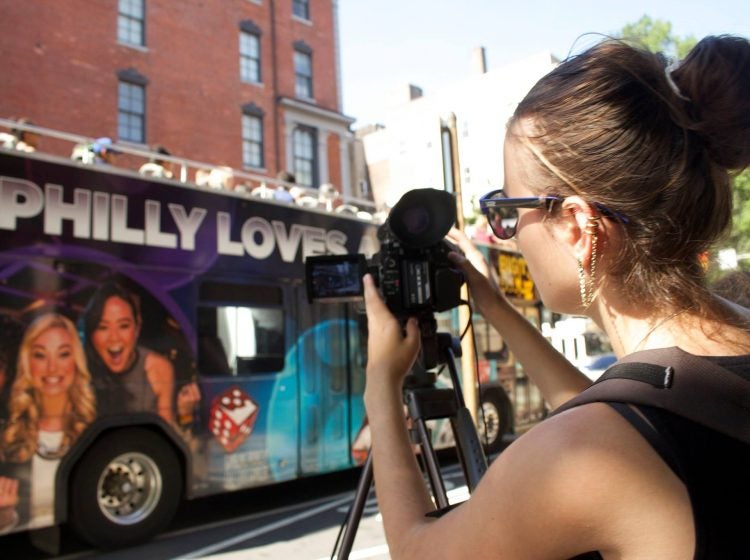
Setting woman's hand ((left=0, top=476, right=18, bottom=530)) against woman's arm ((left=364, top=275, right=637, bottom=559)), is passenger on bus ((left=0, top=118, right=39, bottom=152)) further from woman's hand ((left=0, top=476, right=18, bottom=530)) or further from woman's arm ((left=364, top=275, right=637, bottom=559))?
woman's arm ((left=364, top=275, right=637, bottom=559))

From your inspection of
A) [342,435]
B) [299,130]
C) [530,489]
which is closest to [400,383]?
[530,489]

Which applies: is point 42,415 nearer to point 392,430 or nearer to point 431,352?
point 431,352

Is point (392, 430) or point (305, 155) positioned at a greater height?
point (305, 155)

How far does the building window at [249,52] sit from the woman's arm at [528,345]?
21.4 m

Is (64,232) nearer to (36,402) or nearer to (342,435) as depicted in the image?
(36,402)

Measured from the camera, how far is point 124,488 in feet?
19.7

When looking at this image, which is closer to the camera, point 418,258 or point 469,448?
point 418,258

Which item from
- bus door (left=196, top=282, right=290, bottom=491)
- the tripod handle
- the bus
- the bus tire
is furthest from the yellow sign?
the tripod handle

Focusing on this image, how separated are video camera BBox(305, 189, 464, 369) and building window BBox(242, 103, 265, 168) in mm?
20276

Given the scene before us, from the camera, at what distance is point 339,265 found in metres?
2.13

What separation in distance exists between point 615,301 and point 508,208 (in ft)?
0.89

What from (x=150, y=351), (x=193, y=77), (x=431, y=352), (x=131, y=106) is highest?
(x=193, y=77)

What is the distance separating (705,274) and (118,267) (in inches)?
217

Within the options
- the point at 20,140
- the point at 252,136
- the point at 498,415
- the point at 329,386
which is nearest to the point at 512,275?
the point at 498,415
